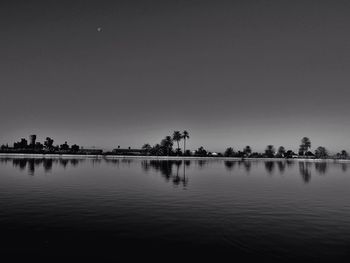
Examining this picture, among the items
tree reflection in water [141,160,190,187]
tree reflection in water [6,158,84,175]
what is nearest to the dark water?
tree reflection in water [141,160,190,187]

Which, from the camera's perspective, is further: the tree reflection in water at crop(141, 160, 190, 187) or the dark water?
the tree reflection in water at crop(141, 160, 190, 187)

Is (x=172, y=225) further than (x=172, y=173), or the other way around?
(x=172, y=173)

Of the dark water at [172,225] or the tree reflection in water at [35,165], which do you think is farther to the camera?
the tree reflection in water at [35,165]

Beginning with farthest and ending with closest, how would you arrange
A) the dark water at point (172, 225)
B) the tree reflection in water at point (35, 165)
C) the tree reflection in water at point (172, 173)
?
the tree reflection in water at point (35, 165) < the tree reflection in water at point (172, 173) < the dark water at point (172, 225)

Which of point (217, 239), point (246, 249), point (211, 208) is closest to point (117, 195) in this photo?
point (211, 208)

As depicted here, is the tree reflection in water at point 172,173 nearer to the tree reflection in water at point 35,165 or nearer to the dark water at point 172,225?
the dark water at point 172,225

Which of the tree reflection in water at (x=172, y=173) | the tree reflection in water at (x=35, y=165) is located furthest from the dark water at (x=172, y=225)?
the tree reflection in water at (x=35, y=165)

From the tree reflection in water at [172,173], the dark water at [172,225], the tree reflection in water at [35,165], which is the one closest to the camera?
the dark water at [172,225]

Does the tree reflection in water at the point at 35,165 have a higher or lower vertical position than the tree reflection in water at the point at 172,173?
higher

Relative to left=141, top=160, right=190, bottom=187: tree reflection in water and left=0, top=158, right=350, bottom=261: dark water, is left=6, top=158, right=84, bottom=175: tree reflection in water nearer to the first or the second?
left=141, top=160, right=190, bottom=187: tree reflection in water

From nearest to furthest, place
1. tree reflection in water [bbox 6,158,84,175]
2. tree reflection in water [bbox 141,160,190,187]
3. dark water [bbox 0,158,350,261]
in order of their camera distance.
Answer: dark water [bbox 0,158,350,261] → tree reflection in water [bbox 141,160,190,187] → tree reflection in water [bbox 6,158,84,175]

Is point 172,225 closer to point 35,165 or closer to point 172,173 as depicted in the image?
point 172,173

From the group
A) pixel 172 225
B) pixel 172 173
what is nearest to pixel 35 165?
pixel 172 173

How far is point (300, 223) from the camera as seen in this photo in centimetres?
2352
